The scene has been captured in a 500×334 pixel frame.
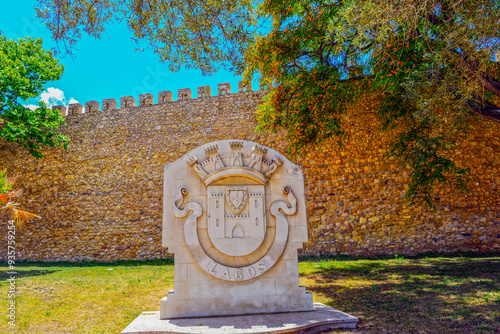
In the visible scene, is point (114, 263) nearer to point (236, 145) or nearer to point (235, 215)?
point (235, 215)

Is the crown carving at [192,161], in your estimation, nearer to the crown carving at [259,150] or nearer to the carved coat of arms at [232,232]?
the carved coat of arms at [232,232]

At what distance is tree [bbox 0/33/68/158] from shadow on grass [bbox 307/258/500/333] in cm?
1081

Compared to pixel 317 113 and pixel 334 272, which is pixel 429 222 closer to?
pixel 334 272

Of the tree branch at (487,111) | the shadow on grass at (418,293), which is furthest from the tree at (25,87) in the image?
the tree branch at (487,111)

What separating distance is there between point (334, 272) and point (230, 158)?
15.0ft

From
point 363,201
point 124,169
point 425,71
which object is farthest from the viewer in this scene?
point 124,169

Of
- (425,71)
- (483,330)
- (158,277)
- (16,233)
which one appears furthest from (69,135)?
(483,330)

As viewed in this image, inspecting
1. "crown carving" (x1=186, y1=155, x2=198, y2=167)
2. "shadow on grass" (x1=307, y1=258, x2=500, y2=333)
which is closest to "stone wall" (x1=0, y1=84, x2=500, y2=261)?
"shadow on grass" (x1=307, y1=258, x2=500, y2=333)

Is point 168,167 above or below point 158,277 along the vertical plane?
above

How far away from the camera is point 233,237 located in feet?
14.0

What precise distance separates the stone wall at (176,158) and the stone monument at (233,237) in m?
5.69

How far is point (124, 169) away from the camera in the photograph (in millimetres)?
12555

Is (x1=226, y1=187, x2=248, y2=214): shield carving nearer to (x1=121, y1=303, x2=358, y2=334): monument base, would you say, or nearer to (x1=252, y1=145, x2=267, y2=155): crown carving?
(x1=252, y1=145, x2=267, y2=155): crown carving

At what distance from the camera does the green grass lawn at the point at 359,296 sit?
4.02 metres
